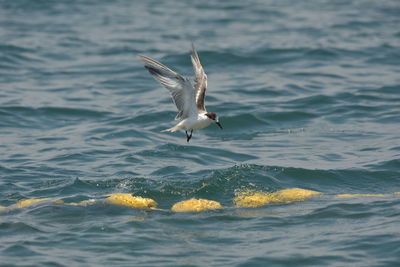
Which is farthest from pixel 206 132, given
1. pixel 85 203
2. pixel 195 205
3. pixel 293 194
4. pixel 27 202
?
pixel 27 202

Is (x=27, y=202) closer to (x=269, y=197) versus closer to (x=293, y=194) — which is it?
(x=269, y=197)

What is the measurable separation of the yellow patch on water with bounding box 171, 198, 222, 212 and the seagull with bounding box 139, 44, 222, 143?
1057mm

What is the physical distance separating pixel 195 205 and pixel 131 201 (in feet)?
2.95

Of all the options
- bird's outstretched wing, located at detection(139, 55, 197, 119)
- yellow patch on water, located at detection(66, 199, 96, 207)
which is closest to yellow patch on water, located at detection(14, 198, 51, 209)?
yellow patch on water, located at detection(66, 199, 96, 207)

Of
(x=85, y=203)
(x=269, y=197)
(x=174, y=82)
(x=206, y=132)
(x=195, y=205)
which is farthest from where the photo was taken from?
(x=206, y=132)

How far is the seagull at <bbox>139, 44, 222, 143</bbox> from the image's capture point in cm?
938

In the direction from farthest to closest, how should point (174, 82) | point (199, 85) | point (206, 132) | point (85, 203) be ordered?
1. point (206, 132)
2. point (199, 85)
3. point (85, 203)
4. point (174, 82)

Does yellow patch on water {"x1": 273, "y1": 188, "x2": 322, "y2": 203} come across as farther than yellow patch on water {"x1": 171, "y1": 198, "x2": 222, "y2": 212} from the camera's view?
Yes

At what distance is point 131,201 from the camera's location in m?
9.64

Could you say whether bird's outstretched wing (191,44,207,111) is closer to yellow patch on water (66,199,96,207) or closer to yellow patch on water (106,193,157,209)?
yellow patch on water (106,193,157,209)

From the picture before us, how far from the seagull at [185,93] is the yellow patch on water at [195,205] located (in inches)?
41.6

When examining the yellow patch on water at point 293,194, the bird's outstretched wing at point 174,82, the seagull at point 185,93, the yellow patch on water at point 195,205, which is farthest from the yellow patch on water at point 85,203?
the yellow patch on water at point 293,194

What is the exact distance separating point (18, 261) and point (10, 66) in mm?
11510

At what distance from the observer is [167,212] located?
9422mm
